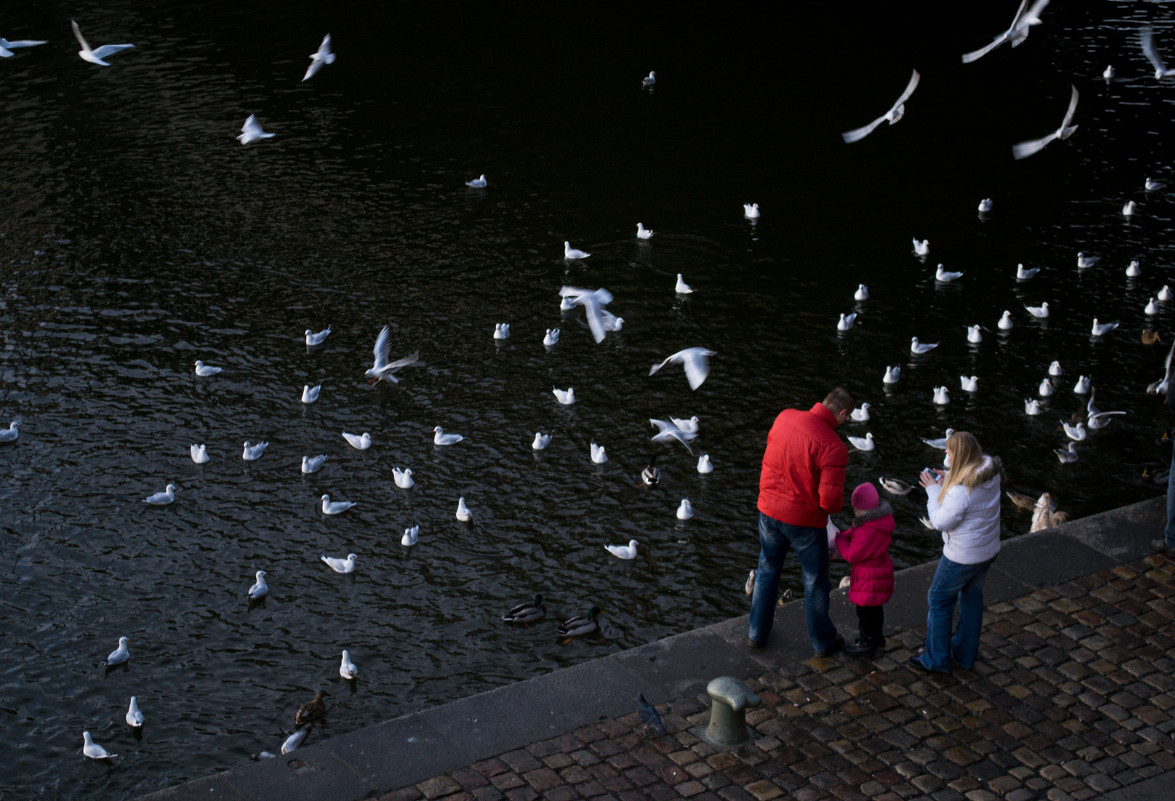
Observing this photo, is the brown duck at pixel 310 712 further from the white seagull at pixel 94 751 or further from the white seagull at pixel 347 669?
the white seagull at pixel 94 751

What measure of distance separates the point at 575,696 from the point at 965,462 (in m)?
3.19

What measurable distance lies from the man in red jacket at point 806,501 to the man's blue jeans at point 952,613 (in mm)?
698

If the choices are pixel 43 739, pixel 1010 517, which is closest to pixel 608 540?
pixel 1010 517

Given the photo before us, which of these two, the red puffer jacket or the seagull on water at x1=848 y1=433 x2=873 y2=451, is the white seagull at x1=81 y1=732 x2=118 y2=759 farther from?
the seagull on water at x1=848 y1=433 x2=873 y2=451

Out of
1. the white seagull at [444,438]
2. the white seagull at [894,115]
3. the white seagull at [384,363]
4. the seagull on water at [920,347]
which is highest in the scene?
the white seagull at [894,115]

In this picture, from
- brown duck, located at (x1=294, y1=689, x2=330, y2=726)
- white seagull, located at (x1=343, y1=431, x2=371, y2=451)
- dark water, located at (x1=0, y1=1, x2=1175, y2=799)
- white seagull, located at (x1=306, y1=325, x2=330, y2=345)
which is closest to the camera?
brown duck, located at (x1=294, y1=689, x2=330, y2=726)

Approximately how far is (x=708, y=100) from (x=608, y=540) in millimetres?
17057

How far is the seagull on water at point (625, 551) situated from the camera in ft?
40.1

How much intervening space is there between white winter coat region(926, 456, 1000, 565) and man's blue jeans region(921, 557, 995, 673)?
90 millimetres

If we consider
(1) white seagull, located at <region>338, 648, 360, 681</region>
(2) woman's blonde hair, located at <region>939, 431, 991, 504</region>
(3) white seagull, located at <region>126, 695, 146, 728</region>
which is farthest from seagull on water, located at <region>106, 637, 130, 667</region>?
(2) woman's blonde hair, located at <region>939, 431, 991, 504</region>

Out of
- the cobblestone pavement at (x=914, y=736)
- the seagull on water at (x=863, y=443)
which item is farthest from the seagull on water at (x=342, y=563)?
the seagull on water at (x=863, y=443)

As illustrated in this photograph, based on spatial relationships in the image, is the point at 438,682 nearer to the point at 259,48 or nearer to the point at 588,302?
the point at 588,302

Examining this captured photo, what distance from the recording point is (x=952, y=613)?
8562 millimetres

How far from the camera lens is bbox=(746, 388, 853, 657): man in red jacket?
8.18 metres
